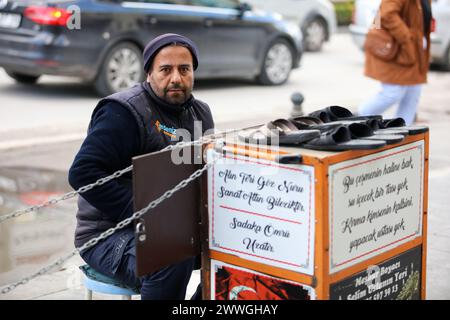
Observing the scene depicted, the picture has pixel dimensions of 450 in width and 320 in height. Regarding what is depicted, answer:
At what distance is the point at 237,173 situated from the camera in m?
3.37

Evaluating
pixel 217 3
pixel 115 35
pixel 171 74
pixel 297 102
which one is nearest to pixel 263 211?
pixel 171 74

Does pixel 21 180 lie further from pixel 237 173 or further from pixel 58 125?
pixel 237 173

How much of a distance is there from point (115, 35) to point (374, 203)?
291 inches

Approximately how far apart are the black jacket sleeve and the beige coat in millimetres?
4403

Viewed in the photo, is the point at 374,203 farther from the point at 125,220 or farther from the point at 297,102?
the point at 297,102

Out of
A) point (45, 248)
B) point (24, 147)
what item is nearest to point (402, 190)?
point (45, 248)

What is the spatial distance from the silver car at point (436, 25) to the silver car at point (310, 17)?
2.57 meters

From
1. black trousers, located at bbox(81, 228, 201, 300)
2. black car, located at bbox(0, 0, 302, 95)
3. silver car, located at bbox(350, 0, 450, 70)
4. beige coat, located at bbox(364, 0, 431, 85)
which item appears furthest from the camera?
silver car, located at bbox(350, 0, 450, 70)

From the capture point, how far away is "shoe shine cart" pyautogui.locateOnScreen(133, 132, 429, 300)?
125 inches

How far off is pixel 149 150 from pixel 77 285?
1.48 meters

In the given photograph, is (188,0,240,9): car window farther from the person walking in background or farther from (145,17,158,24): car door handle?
the person walking in background

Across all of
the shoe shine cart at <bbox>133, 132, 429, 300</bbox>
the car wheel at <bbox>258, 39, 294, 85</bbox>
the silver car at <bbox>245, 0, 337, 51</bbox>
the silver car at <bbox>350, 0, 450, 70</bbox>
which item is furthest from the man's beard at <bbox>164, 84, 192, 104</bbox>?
the silver car at <bbox>245, 0, 337, 51</bbox>

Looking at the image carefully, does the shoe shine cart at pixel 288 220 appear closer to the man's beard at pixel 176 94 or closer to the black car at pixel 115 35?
the man's beard at pixel 176 94

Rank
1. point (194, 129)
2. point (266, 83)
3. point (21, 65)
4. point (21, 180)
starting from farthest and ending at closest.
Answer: point (266, 83)
point (21, 65)
point (21, 180)
point (194, 129)
